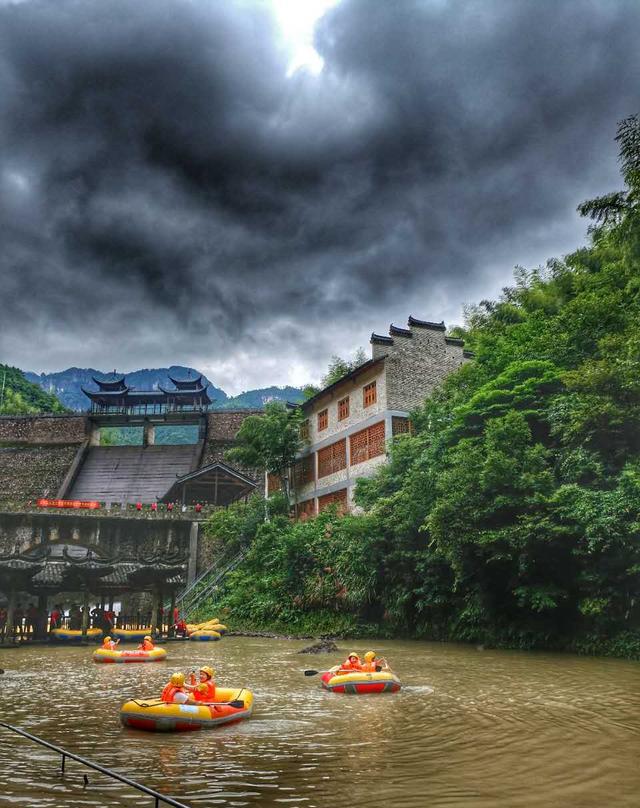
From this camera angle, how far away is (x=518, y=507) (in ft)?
59.0

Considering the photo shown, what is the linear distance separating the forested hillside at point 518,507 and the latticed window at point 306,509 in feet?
16.9

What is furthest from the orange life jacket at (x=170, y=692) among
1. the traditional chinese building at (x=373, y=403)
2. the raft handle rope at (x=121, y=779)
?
the traditional chinese building at (x=373, y=403)

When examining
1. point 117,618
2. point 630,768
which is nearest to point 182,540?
point 117,618

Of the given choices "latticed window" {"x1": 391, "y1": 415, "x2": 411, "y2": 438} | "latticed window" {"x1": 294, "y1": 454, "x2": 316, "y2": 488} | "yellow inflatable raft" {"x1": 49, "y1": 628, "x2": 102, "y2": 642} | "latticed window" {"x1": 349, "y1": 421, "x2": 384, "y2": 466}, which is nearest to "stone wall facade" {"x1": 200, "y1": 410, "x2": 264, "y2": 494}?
"latticed window" {"x1": 294, "y1": 454, "x2": 316, "y2": 488}

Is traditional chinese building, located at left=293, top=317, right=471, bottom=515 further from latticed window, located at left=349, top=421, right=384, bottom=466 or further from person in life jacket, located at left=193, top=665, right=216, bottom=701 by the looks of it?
person in life jacket, located at left=193, top=665, right=216, bottom=701

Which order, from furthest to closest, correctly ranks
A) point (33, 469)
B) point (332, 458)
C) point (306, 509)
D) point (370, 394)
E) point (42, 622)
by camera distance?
point (33, 469) < point (306, 509) < point (332, 458) < point (370, 394) < point (42, 622)

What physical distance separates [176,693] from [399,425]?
20602 mm

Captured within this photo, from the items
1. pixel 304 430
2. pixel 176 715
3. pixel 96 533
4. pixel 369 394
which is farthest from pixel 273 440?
pixel 176 715

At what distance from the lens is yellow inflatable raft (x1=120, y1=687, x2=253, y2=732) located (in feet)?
29.6

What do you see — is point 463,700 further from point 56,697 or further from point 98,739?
point 56,697

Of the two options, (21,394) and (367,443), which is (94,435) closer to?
(21,394)

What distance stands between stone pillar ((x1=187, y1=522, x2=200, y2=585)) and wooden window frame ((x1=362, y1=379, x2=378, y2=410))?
585 inches

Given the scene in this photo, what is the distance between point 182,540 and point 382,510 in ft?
65.4

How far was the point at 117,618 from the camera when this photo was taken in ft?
100
